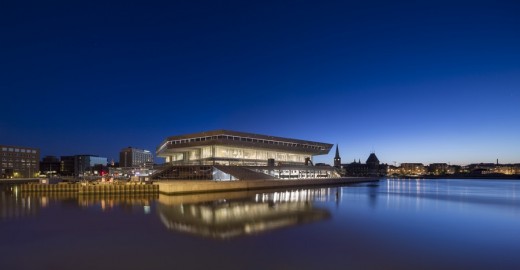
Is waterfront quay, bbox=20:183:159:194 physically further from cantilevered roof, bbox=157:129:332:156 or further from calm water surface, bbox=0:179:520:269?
cantilevered roof, bbox=157:129:332:156

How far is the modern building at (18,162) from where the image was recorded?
137125 millimetres

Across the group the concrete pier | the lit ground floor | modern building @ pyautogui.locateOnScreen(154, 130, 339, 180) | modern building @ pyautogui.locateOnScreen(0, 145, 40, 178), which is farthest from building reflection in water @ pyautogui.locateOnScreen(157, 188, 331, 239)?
modern building @ pyautogui.locateOnScreen(0, 145, 40, 178)

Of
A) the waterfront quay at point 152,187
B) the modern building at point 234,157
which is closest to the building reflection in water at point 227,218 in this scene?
the waterfront quay at point 152,187

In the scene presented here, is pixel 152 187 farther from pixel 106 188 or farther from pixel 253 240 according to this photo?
pixel 253 240

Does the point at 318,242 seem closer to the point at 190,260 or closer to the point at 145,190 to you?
the point at 190,260

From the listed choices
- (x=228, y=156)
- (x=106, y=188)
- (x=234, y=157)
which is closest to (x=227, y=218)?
(x=106, y=188)

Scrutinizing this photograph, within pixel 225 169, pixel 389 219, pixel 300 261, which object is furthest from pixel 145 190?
pixel 300 261

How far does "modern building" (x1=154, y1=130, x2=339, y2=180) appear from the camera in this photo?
71250 mm

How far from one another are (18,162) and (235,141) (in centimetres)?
11447

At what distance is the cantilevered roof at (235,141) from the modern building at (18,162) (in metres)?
86.8

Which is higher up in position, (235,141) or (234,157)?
(235,141)

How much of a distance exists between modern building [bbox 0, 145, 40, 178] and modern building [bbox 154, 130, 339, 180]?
81.1 meters

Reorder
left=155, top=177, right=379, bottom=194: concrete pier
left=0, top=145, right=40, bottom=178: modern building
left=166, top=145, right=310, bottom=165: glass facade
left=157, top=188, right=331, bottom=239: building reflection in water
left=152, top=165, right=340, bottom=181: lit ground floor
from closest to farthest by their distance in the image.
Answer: left=157, top=188, right=331, bottom=239: building reflection in water, left=155, top=177, right=379, bottom=194: concrete pier, left=152, top=165, right=340, bottom=181: lit ground floor, left=166, top=145, right=310, bottom=165: glass facade, left=0, top=145, right=40, bottom=178: modern building

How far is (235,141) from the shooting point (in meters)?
79.2
